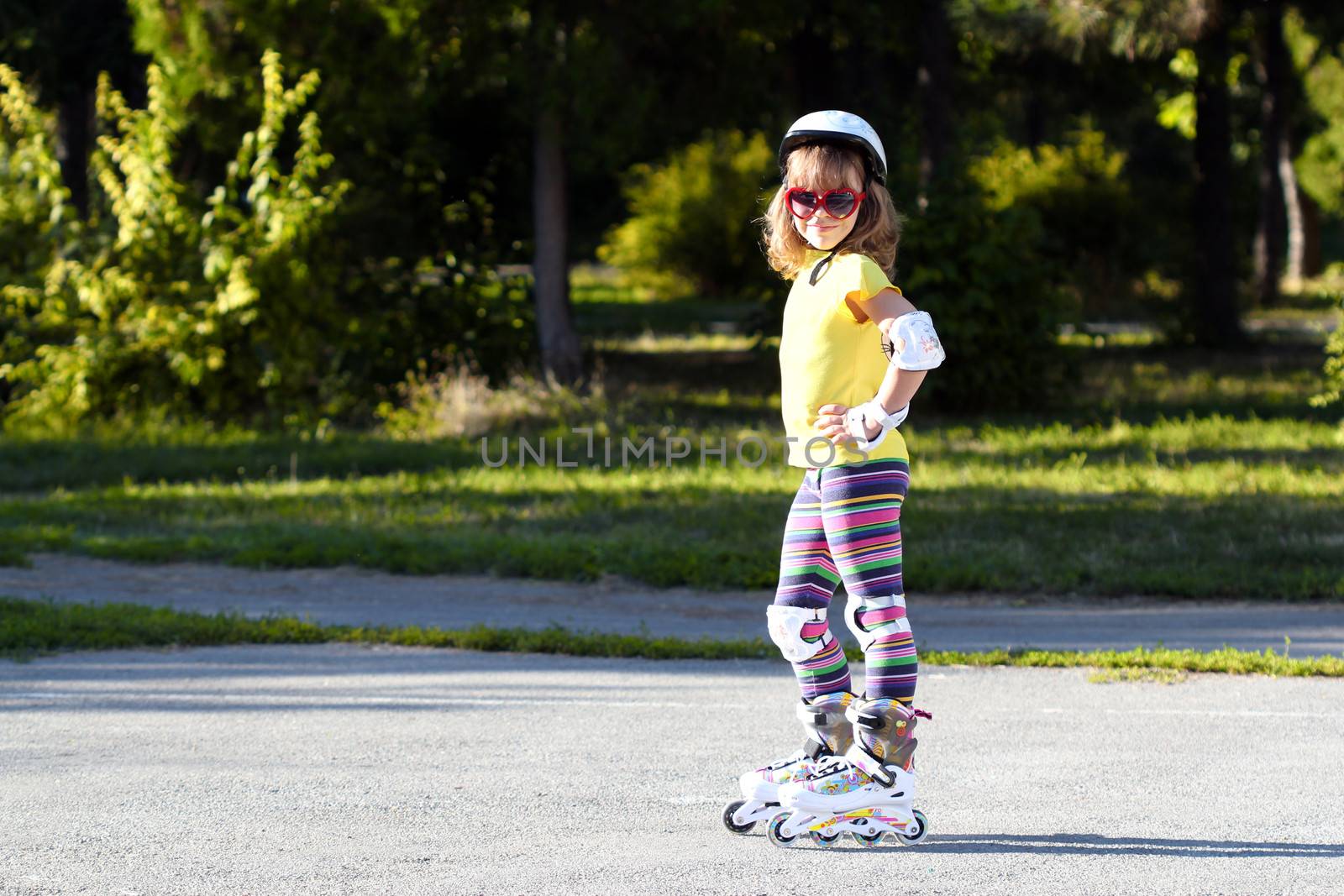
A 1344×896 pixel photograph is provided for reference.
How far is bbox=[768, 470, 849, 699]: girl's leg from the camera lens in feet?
14.4

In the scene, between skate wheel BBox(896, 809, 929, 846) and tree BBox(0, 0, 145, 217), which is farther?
tree BBox(0, 0, 145, 217)

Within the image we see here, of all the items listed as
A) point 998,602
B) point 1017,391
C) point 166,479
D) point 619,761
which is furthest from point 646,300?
point 619,761

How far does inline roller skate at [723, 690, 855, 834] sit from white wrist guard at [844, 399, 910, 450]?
2.50ft

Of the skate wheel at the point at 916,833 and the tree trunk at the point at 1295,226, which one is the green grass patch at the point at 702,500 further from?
the tree trunk at the point at 1295,226

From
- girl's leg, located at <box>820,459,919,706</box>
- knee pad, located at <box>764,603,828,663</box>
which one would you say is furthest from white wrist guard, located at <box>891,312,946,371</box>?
knee pad, located at <box>764,603,828,663</box>

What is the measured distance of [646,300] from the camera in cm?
A: 3538

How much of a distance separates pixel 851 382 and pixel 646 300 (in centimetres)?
→ 3122

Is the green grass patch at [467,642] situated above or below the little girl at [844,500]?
below

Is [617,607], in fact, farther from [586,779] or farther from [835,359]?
[835,359]

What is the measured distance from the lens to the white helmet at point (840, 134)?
4367mm

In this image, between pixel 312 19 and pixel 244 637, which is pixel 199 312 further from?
pixel 244 637

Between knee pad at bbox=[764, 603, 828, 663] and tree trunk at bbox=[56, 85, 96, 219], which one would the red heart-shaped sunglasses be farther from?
tree trunk at bbox=[56, 85, 96, 219]

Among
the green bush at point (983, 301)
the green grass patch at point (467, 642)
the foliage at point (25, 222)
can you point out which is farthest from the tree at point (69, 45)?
the green grass patch at point (467, 642)

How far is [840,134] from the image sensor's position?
4355 mm
